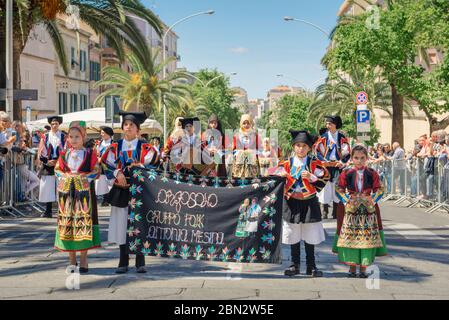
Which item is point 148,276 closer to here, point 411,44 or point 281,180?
point 281,180

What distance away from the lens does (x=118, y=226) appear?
8859mm

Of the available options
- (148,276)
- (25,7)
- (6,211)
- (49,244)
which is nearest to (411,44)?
(25,7)

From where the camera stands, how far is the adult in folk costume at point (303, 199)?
860 centimetres

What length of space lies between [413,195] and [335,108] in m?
34.4

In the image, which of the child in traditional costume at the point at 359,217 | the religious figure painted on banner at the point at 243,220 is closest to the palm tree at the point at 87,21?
the religious figure painted on banner at the point at 243,220

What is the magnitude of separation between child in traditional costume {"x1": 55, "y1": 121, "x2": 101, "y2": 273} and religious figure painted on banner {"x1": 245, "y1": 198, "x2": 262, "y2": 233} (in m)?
1.74

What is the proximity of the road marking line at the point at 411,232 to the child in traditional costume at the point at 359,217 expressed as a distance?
4461mm

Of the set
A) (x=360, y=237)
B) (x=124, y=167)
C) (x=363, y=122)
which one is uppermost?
(x=363, y=122)

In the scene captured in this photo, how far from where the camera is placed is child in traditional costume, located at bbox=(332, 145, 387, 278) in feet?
28.2

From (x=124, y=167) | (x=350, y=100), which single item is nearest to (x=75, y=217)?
(x=124, y=167)

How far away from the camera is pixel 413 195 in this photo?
69.5ft

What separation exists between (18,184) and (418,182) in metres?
10.3

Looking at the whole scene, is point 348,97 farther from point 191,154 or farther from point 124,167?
point 124,167

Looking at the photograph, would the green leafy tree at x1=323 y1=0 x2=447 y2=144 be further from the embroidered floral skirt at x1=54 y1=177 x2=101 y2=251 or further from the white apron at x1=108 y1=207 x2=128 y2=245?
the embroidered floral skirt at x1=54 y1=177 x2=101 y2=251
